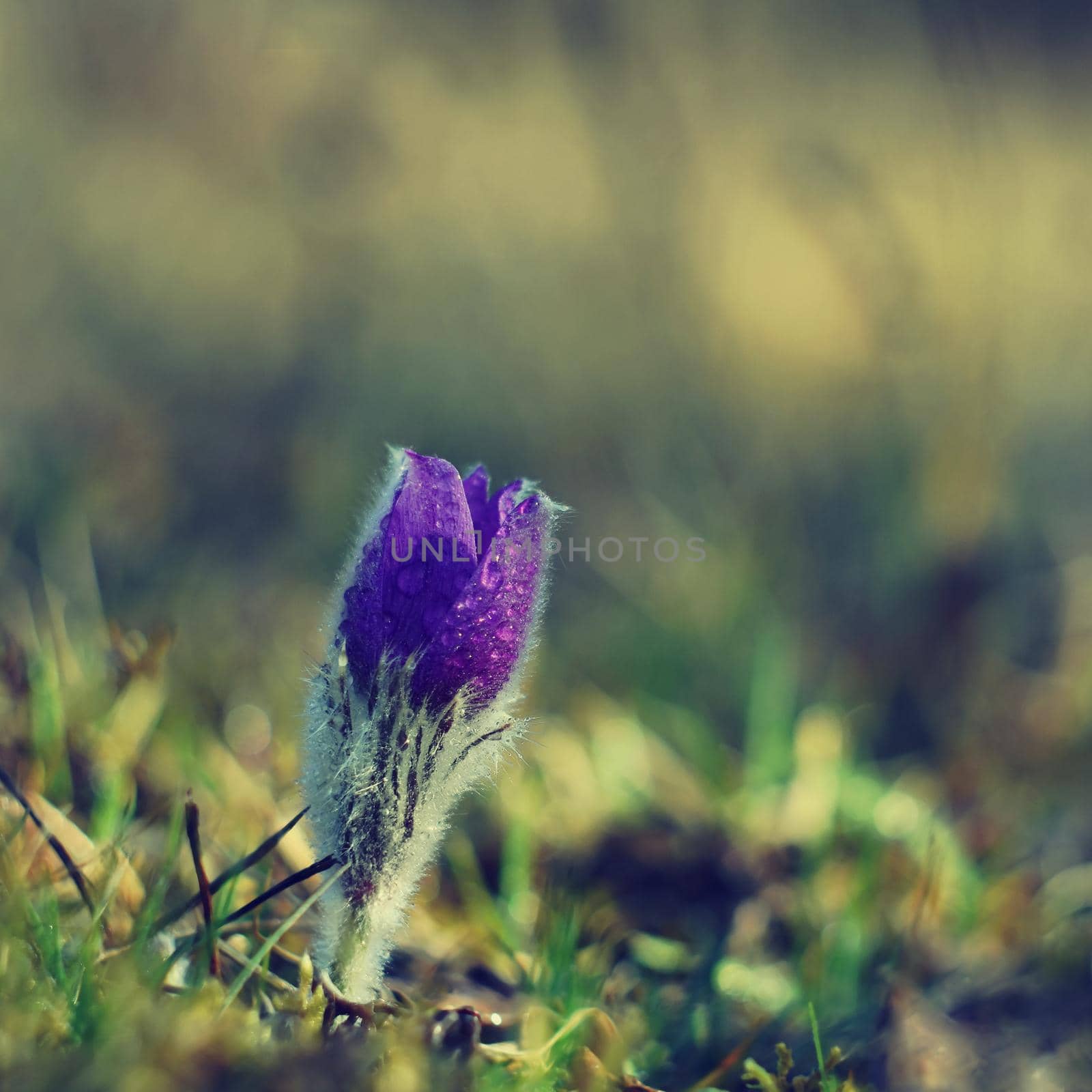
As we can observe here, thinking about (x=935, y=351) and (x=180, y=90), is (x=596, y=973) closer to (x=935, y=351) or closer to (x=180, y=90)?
(x=935, y=351)

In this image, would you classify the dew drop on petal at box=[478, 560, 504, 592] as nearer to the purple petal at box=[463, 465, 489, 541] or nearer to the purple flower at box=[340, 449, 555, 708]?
the purple flower at box=[340, 449, 555, 708]

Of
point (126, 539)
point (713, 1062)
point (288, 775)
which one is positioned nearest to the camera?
point (713, 1062)

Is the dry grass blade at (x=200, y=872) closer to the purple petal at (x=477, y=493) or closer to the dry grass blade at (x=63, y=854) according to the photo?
the dry grass blade at (x=63, y=854)

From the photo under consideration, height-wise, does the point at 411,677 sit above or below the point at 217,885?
above

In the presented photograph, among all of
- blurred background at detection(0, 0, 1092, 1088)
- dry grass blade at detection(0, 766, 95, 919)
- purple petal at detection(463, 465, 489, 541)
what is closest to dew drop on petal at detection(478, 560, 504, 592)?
purple petal at detection(463, 465, 489, 541)

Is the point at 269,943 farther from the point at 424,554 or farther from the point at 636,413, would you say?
the point at 636,413

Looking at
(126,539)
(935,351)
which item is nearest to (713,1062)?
(126,539)

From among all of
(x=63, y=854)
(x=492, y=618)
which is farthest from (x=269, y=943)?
(x=492, y=618)
